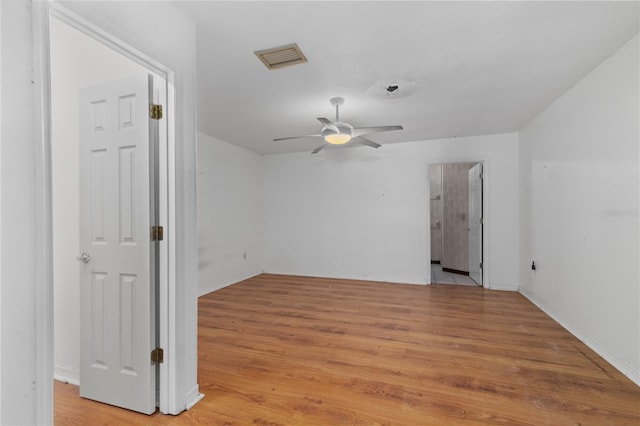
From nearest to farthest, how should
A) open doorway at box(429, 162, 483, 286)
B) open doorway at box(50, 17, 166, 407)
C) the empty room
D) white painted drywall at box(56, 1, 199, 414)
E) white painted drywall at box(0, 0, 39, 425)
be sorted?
white painted drywall at box(0, 0, 39, 425) < the empty room < white painted drywall at box(56, 1, 199, 414) < open doorway at box(50, 17, 166, 407) < open doorway at box(429, 162, 483, 286)

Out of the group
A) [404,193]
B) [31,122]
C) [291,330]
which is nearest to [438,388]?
[291,330]

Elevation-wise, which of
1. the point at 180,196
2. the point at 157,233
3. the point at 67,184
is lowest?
the point at 157,233

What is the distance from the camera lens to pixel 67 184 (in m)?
2.03

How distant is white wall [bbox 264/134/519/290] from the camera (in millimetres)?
4578

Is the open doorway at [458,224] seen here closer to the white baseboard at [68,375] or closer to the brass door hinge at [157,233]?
the brass door hinge at [157,233]

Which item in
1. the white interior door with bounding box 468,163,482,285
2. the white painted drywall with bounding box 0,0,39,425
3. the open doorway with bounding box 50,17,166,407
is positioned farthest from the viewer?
the white interior door with bounding box 468,163,482,285

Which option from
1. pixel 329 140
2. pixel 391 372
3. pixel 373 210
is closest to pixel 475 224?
pixel 373 210

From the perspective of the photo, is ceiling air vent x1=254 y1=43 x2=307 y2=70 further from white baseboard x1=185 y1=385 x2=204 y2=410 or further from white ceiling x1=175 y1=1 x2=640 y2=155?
white baseboard x1=185 y1=385 x2=204 y2=410

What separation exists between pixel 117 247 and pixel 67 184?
2.38ft

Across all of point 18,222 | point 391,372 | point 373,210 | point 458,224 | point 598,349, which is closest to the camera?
point 18,222

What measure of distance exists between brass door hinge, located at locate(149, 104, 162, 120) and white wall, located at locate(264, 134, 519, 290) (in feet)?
13.2

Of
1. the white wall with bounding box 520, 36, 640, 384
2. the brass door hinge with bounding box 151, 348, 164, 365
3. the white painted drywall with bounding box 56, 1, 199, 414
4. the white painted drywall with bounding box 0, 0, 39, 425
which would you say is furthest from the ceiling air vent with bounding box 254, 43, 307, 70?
the white wall with bounding box 520, 36, 640, 384

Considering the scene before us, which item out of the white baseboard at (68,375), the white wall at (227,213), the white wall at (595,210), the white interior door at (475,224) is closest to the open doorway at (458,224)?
the white interior door at (475,224)

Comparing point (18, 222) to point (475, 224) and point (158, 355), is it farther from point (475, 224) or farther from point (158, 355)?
point (475, 224)
